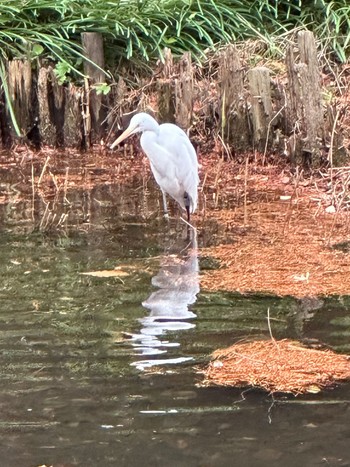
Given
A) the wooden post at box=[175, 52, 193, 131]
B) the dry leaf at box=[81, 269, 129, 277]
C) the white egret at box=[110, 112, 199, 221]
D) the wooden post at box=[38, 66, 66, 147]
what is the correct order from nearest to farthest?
the dry leaf at box=[81, 269, 129, 277], the white egret at box=[110, 112, 199, 221], the wooden post at box=[175, 52, 193, 131], the wooden post at box=[38, 66, 66, 147]

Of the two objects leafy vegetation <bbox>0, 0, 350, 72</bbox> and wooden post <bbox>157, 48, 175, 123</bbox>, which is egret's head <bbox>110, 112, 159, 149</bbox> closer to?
wooden post <bbox>157, 48, 175, 123</bbox>

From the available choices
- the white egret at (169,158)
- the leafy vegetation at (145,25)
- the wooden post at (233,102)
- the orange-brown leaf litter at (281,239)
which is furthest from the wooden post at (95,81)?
the white egret at (169,158)

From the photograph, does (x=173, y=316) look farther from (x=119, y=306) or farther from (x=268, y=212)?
(x=268, y=212)

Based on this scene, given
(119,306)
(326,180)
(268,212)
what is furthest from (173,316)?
(326,180)

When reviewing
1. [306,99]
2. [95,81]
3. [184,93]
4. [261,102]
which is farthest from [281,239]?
[95,81]

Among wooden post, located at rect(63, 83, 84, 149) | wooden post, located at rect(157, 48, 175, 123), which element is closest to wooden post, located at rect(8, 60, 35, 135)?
wooden post, located at rect(63, 83, 84, 149)

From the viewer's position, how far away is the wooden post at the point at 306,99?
8242 millimetres

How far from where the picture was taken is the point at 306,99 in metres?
8.26

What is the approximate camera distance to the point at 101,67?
9828 millimetres

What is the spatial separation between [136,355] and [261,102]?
4.54 meters

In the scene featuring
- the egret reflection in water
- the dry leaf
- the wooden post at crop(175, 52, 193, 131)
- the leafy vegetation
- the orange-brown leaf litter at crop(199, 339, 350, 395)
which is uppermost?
the leafy vegetation

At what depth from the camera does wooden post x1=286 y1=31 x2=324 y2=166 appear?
8.24m

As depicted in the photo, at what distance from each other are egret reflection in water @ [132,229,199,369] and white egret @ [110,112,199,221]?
0.86 m

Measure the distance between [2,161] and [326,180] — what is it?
3.43 meters
